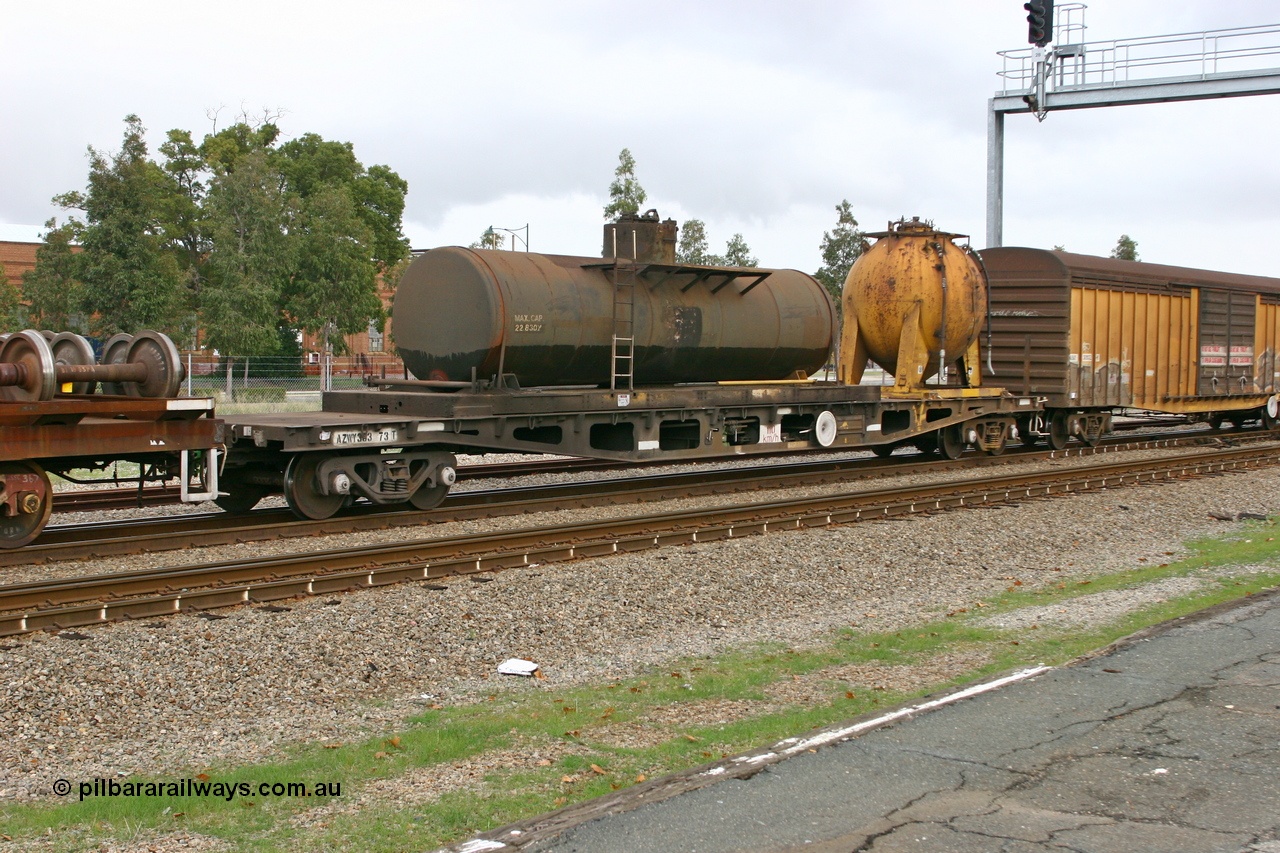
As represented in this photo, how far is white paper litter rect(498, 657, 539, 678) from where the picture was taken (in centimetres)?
731

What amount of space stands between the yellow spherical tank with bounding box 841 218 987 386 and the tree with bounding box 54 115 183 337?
73.1ft

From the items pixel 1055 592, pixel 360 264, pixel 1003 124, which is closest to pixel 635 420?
pixel 1055 592

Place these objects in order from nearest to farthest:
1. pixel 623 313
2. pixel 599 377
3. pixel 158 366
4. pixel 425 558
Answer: pixel 425 558 < pixel 158 366 < pixel 623 313 < pixel 599 377

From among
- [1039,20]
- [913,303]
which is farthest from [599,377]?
[1039,20]

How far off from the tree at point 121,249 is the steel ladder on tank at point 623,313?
22.8m

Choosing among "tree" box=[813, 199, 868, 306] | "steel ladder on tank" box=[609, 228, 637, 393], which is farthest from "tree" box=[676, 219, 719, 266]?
"steel ladder on tank" box=[609, 228, 637, 393]

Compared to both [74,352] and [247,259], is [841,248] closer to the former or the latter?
[247,259]

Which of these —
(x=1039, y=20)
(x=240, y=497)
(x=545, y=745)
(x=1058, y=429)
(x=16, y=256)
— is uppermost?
(x=1039, y=20)

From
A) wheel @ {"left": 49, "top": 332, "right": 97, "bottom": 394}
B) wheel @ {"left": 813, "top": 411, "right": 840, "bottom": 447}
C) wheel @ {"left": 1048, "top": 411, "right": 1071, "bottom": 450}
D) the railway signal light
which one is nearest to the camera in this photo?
wheel @ {"left": 49, "top": 332, "right": 97, "bottom": 394}

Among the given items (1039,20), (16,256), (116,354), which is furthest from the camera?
(16,256)

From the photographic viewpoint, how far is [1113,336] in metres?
21.9

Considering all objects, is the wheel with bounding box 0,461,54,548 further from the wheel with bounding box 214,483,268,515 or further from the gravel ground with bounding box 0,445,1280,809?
the wheel with bounding box 214,483,268,515

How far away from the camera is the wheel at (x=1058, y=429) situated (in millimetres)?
21703

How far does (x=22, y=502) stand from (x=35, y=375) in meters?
1.20
